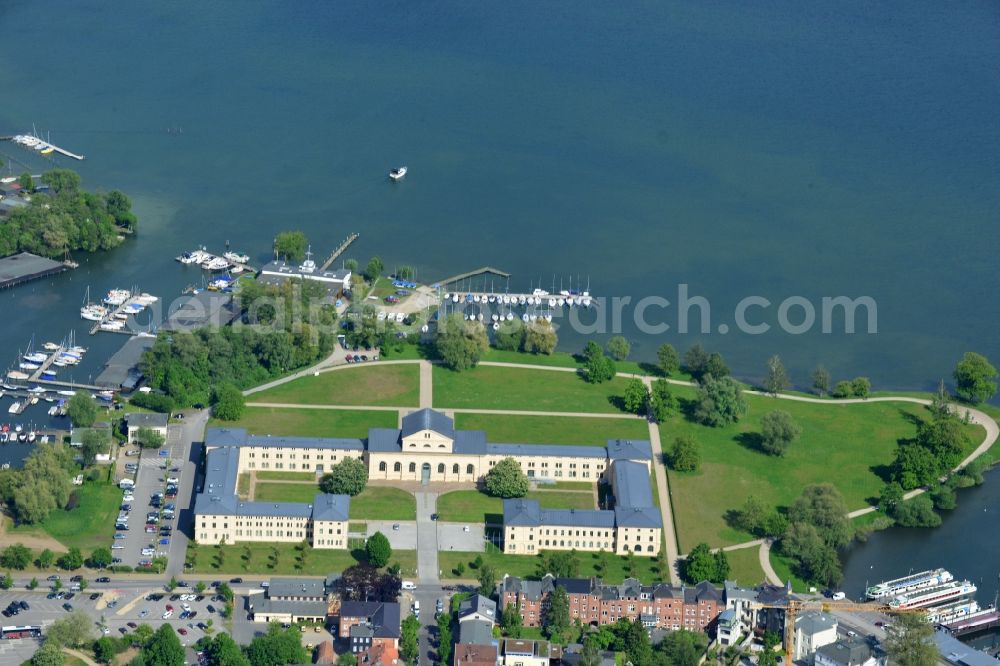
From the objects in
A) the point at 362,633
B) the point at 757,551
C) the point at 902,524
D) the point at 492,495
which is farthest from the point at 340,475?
the point at 902,524

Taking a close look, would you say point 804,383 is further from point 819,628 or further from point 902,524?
point 819,628

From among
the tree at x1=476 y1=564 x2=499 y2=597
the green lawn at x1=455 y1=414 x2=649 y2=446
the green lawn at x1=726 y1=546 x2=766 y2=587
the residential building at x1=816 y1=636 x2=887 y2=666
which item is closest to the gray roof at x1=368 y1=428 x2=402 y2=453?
the green lawn at x1=455 y1=414 x2=649 y2=446

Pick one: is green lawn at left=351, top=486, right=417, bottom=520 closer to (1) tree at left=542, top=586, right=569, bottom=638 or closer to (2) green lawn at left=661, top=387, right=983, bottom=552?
(1) tree at left=542, top=586, right=569, bottom=638

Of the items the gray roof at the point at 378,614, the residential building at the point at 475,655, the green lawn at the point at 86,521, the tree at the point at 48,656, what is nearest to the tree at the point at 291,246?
the green lawn at the point at 86,521

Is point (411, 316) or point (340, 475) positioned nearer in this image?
point (340, 475)

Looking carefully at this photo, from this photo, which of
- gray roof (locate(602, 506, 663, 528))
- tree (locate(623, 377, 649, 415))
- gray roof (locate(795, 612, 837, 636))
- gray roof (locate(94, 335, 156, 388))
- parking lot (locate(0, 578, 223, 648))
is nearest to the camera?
parking lot (locate(0, 578, 223, 648))

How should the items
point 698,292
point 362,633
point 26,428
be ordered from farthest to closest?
1. point 698,292
2. point 26,428
3. point 362,633

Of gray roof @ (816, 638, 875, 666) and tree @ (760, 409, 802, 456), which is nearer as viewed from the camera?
gray roof @ (816, 638, 875, 666)
